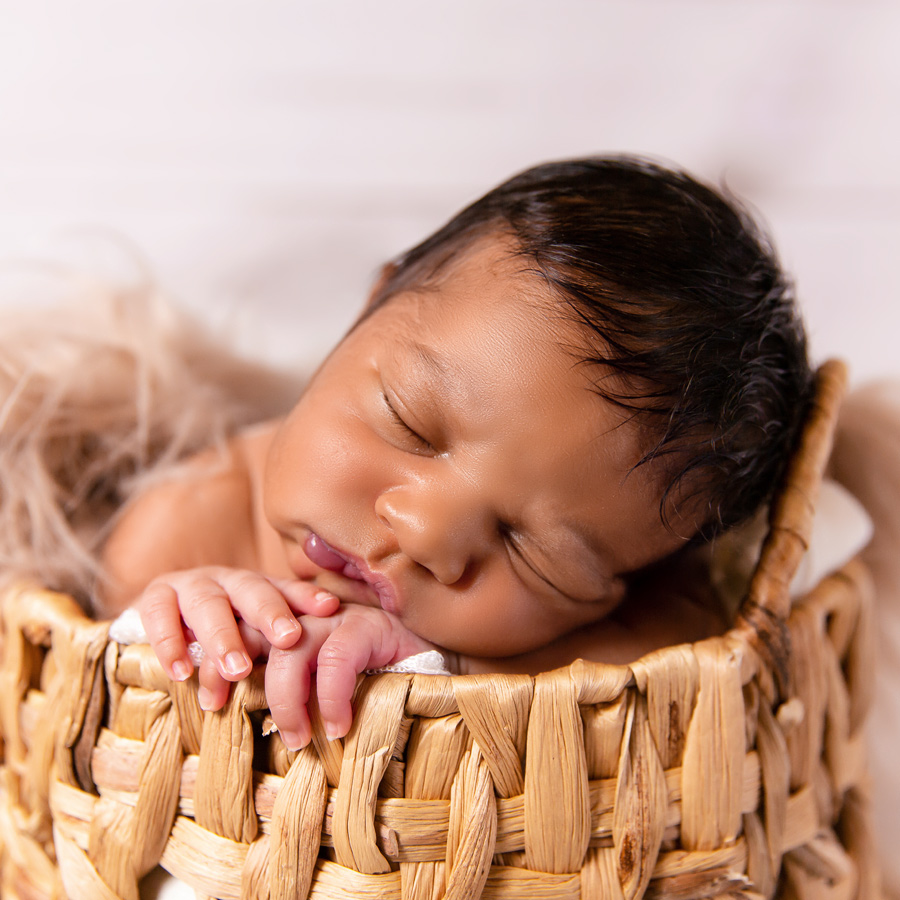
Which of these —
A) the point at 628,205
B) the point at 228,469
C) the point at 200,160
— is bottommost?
the point at 228,469

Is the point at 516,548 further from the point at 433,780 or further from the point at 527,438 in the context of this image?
the point at 433,780

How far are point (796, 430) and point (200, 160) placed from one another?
1.14 metres

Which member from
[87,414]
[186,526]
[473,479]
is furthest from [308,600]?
[87,414]

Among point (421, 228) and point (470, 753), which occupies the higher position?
point (421, 228)

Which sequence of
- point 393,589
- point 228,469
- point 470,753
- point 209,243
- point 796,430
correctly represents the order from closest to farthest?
point 470,753 → point 393,589 → point 796,430 → point 228,469 → point 209,243

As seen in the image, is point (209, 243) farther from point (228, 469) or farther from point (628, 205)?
A: point (628, 205)

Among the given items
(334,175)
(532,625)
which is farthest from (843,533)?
(334,175)

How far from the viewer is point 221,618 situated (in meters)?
0.63

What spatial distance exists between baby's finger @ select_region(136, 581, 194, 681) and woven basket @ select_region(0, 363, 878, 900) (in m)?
0.02

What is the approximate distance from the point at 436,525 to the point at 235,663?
20cm

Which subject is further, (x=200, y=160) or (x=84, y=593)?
(x=200, y=160)

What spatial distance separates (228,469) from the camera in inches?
41.3

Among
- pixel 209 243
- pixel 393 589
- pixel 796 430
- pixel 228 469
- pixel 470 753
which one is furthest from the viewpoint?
pixel 209 243

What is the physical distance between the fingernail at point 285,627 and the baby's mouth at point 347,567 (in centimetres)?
13
